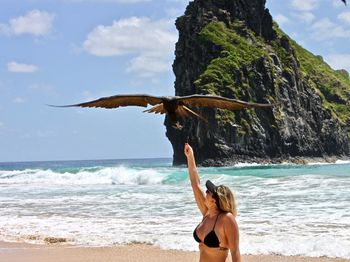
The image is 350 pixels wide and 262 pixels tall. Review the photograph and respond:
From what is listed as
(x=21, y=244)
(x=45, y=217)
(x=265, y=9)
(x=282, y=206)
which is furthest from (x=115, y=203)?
(x=265, y=9)

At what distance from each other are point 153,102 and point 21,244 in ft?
25.5

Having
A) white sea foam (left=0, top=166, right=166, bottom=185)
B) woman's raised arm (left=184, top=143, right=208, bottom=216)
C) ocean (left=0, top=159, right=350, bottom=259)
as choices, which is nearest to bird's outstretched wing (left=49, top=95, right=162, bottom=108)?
woman's raised arm (left=184, top=143, right=208, bottom=216)

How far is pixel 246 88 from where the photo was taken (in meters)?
80.5

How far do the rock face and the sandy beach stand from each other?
2344 inches

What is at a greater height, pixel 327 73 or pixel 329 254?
pixel 327 73

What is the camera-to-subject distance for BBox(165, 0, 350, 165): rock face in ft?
248

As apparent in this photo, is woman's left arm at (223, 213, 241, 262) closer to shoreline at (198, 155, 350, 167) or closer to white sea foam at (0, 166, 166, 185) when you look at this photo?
white sea foam at (0, 166, 166, 185)

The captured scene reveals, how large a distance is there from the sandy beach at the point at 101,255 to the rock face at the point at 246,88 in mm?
59527

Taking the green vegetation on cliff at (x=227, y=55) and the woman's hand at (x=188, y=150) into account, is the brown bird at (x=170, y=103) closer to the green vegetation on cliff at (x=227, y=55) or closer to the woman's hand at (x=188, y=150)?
the woman's hand at (x=188, y=150)

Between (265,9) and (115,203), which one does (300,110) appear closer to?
(265,9)

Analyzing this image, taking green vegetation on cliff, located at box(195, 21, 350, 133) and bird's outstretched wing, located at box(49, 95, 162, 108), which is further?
A: green vegetation on cliff, located at box(195, 21, 350, 133)

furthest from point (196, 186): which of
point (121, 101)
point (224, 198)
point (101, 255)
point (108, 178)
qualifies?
point (108, 178)

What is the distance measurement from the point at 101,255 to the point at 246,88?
70592 millimetres

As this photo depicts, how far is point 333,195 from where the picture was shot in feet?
66.0
